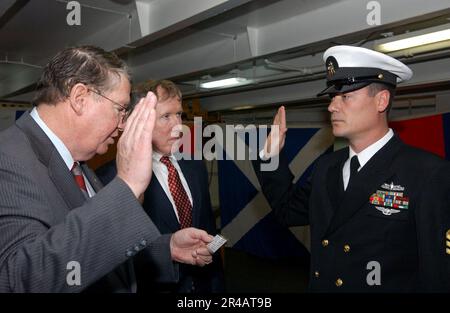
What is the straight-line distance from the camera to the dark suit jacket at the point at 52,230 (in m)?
0.84

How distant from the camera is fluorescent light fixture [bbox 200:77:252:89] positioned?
5.30 metres

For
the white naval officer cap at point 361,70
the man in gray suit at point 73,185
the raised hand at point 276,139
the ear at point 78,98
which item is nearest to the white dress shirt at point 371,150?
the white naval officer cap at point 361,70

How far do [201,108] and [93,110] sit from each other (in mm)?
6687

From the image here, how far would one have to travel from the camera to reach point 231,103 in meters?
7.16

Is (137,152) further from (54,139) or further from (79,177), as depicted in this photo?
(79,177)

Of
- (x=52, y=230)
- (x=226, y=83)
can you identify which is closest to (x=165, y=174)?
(x=52, y=230)

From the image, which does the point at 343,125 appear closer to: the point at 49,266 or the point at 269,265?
the point at 49,266

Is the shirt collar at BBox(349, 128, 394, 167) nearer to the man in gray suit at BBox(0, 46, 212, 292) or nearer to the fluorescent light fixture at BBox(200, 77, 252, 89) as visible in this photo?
the man in gray suit at BBox(0, 46, 212, 292)

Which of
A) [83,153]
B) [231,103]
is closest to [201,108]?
[231,103]

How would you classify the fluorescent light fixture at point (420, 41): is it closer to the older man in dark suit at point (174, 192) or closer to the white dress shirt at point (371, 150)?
the white dress shirt at point (371, 150)

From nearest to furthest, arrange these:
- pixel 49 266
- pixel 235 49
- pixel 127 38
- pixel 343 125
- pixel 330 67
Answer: pixel 49 266 < pixel 343 125 < pixel 330 67 < pixel 127 38 < pixel 235 49

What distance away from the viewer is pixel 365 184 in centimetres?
176

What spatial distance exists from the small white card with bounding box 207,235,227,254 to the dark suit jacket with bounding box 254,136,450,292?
50 centimetres

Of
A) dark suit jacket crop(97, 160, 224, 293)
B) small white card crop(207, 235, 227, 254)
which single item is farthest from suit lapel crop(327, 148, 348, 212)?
dark suit jacket crop(97, 160, 224, 293)
